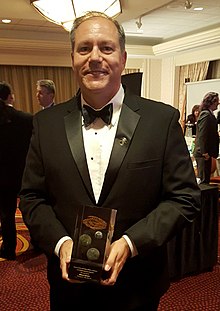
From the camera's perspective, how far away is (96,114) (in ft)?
3.70

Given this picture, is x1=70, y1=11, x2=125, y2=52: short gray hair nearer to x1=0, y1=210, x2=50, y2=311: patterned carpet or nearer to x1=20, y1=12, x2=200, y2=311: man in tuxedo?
x1=20, y1=12, x2=200, y2=311: man in tuxedo

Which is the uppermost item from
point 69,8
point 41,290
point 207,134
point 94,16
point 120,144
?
point 69,8

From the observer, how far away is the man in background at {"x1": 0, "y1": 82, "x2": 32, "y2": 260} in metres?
2.69

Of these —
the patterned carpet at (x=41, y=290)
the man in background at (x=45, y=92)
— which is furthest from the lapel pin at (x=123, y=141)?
the man in background at (x=45, y=92)

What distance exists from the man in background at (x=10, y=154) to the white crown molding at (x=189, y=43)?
13.3 ft

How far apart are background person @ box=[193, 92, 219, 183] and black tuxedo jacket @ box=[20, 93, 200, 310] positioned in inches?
128

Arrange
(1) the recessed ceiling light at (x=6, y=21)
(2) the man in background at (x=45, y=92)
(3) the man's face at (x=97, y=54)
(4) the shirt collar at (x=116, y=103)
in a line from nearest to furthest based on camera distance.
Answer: (3) the man's face at (x=97, y=54), (4) the shirt collar at (x=116, y=103), (2) the man in background at (x=45, y=92), (1) the recessed ceiling light at (x=6, y=21)

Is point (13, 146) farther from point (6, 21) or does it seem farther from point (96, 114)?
point (6, 21)

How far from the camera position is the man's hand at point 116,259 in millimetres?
959

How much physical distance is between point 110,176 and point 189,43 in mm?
5743

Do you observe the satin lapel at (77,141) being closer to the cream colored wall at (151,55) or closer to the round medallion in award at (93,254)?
the round medallion in award at (93,254)

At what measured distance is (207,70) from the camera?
6773 mm

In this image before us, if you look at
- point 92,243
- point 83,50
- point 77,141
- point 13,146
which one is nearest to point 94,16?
point 83,50

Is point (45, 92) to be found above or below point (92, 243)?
above
